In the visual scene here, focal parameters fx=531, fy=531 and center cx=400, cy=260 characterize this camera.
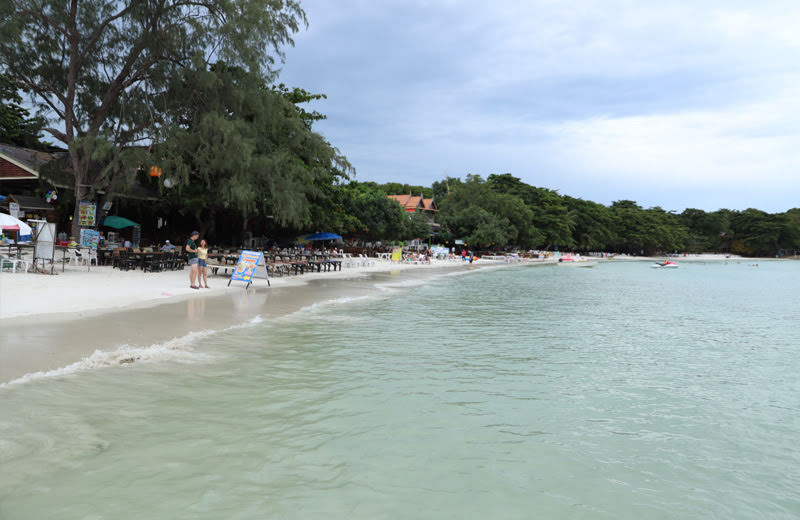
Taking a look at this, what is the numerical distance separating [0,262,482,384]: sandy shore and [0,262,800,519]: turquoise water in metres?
0.57

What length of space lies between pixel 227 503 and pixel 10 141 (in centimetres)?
4561

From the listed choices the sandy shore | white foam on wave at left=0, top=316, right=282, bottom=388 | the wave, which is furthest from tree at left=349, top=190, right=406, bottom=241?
white foam on wave at left=0, top=316, right=282, bottom=388

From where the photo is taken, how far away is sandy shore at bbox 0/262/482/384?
7.85m

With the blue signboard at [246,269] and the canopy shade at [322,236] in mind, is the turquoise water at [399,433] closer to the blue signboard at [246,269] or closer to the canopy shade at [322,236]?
the blue signboard at [246,269]

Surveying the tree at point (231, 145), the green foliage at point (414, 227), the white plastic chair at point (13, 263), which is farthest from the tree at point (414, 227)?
the white plastic chair at point (13, 263)

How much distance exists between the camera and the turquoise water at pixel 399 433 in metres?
4.34

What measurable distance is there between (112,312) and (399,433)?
8.58 m

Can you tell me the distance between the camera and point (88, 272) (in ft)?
58.4

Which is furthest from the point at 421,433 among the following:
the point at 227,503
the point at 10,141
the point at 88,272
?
the point at 10,141

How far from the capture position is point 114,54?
2380 cm

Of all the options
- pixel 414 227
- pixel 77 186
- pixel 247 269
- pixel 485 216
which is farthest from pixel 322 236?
pixel 485 216

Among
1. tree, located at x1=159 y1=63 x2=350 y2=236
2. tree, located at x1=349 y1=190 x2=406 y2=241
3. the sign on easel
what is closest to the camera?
the sign on easel

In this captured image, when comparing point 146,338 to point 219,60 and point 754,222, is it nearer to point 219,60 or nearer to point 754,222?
point 219,60

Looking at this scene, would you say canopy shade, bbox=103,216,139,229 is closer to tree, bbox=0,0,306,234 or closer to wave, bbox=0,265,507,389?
tree, bbox=0,0,306,234
